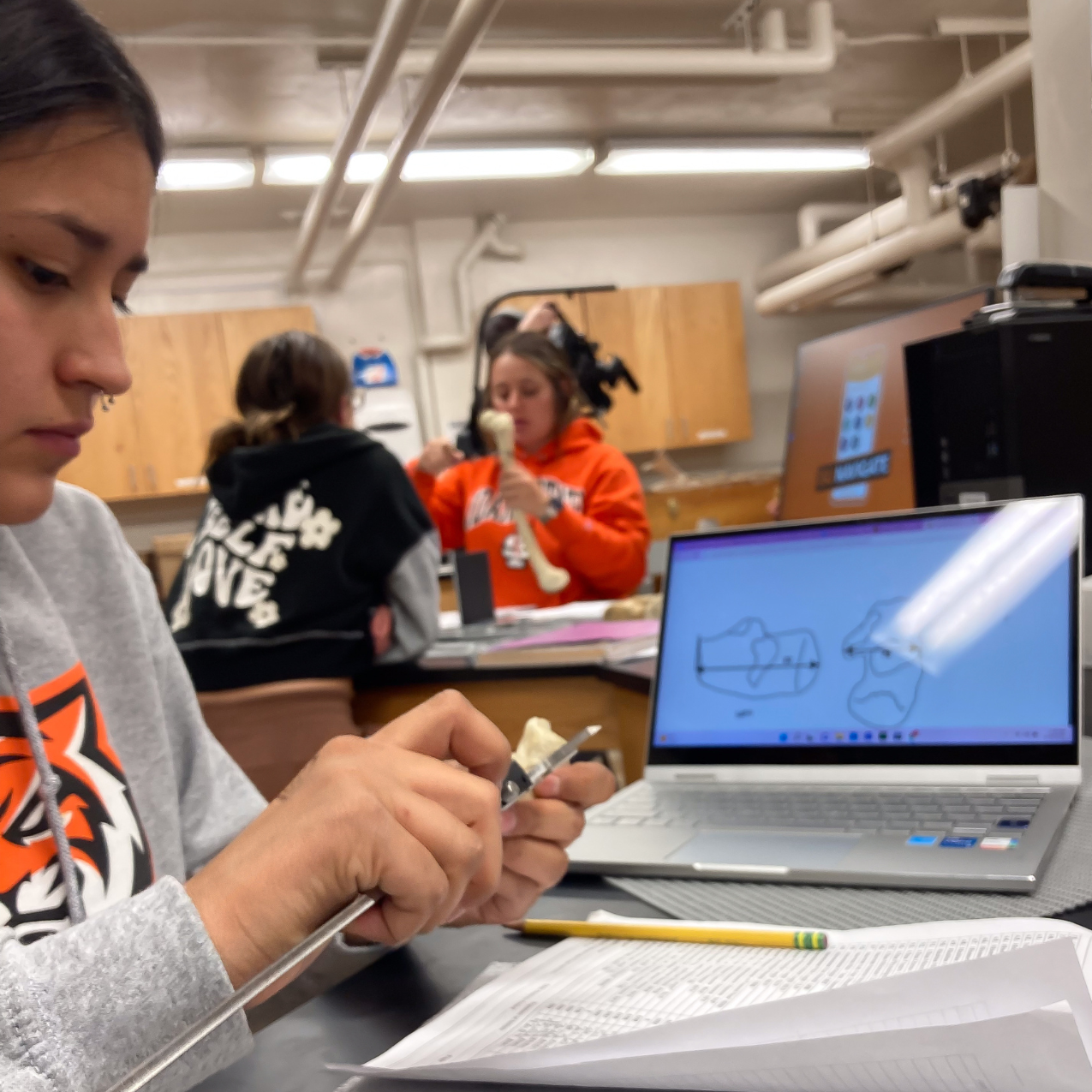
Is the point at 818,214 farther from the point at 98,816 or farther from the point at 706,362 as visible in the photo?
the point at 98,816

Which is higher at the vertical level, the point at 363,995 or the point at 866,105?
the point at 866,105

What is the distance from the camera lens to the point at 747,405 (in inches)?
246

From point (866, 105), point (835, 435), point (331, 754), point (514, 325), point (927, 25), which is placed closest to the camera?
point (331, 754)

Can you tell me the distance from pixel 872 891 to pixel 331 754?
38 centimetres

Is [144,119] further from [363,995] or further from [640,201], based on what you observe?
[640,201]

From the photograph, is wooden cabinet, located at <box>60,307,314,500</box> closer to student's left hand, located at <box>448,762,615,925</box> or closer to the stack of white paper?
student's left hand, located at <box>448,762,615,925</box>

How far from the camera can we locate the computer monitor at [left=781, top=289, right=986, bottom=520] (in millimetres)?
1837

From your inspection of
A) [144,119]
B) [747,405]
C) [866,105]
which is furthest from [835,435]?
[747,405]

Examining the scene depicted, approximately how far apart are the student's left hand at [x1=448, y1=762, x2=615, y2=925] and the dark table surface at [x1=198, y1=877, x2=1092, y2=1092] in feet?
0.07

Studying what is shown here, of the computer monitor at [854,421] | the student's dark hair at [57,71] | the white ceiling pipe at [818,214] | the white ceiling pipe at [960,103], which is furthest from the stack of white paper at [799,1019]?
the white ceiling pipe at [818,214]

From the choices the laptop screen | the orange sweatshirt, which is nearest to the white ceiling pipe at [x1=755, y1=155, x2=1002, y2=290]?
the orange sweatshirt

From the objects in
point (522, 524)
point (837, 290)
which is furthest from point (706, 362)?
point (522, 524)

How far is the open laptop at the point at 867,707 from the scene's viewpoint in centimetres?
73

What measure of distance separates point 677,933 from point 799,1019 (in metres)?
0.19
